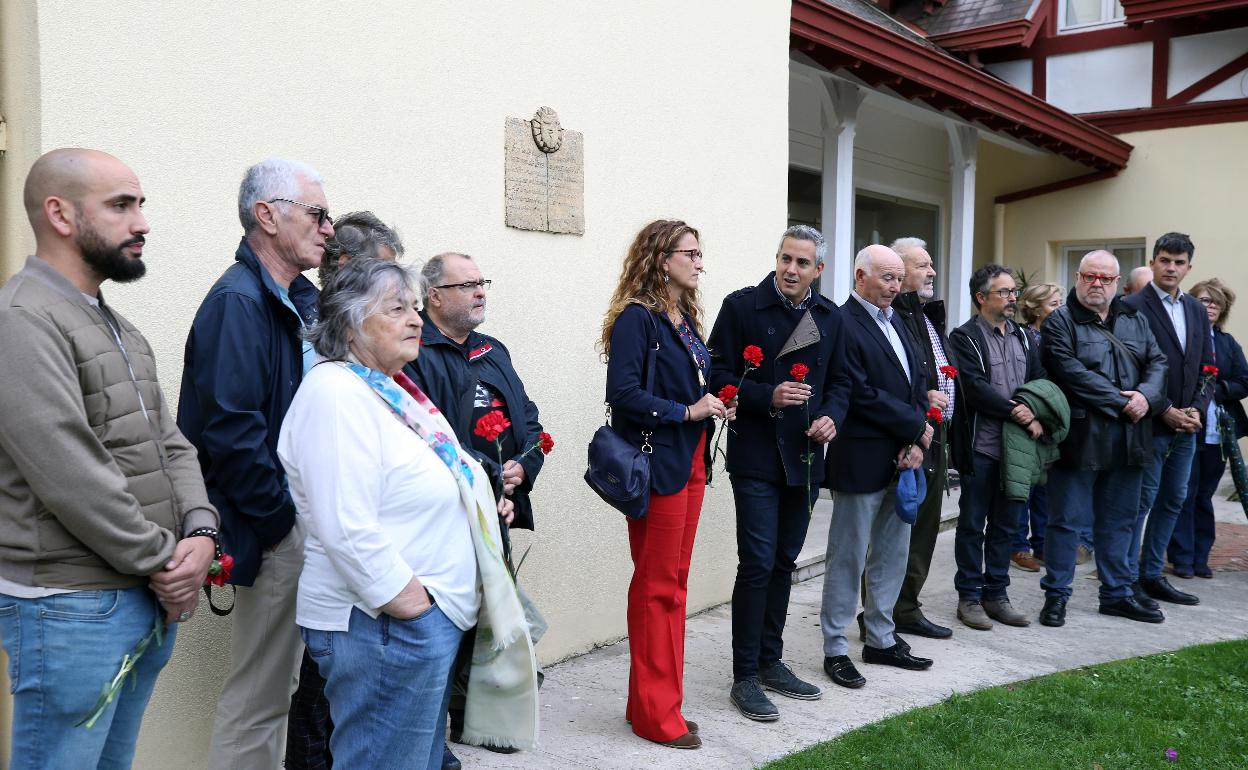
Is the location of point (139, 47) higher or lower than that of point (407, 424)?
higher

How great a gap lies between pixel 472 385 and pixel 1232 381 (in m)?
5.95

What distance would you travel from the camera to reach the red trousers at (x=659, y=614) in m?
4.13

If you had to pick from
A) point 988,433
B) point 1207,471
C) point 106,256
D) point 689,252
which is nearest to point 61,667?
point 106,256

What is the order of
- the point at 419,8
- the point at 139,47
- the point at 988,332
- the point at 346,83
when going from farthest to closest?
the point at 988,332, the point at 419,8, the point at 346,83, the point at 139,47

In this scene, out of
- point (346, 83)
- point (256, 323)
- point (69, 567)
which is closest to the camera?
point (69, 567)

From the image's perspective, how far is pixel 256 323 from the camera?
299cm

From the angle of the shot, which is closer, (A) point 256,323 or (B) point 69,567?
(B) point 69,567

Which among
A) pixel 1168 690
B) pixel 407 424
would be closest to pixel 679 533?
pixel 407 424

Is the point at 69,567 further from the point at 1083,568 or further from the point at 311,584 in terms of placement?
the point at 1083,568

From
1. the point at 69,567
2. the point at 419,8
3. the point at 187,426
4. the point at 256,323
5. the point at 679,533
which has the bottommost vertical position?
the point at 679,533

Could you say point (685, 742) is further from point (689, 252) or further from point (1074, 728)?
point (689, 252)

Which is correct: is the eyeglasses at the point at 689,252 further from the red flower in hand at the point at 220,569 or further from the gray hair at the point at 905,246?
the red flower in hand at the point at 220,569

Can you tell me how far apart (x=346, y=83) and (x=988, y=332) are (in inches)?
151

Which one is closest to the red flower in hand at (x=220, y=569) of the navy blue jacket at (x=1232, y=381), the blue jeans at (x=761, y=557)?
the blue jeans at (x=761, y=557)
